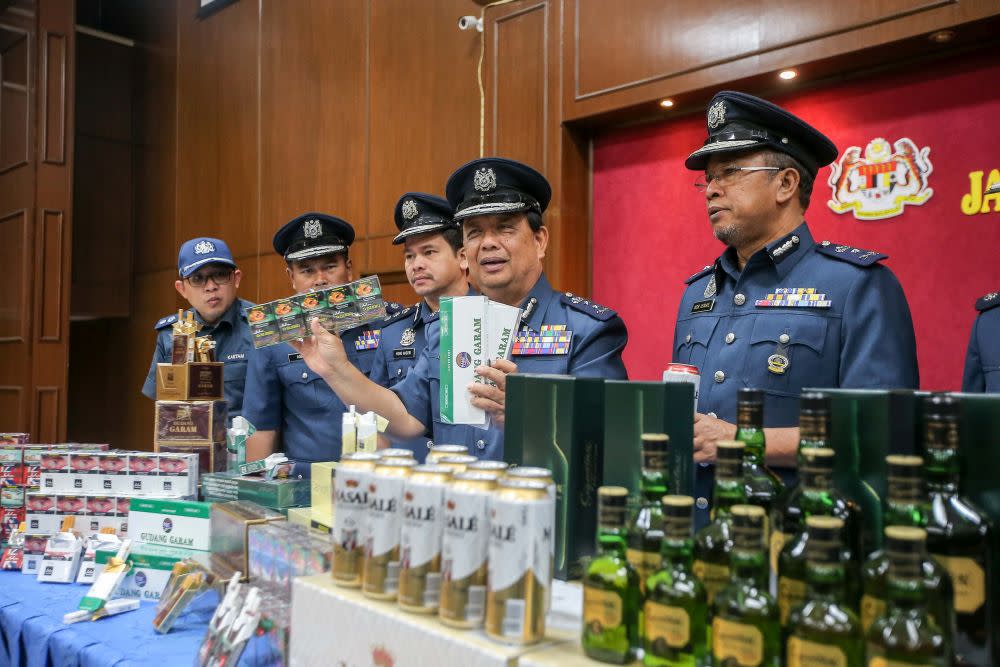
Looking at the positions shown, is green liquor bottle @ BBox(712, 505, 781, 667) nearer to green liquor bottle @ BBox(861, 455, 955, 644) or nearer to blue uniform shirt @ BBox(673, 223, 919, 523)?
green liquor bottle @ BBox(861, 455, 955, 644)

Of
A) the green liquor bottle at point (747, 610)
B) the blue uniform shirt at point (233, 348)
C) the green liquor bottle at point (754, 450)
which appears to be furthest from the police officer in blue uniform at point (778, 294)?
the blue uniform shirt at point (233, 348)

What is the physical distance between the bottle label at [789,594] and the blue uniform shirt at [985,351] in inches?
61.3

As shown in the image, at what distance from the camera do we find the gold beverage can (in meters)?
1.15

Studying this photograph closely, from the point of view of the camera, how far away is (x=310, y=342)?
2287mm

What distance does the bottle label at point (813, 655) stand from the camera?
30.6 inches

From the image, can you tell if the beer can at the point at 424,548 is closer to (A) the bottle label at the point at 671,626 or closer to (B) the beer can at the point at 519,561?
(B) the beer can at the point at 519,561

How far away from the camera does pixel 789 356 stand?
1.86m

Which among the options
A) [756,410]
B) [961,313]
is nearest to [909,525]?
[756,410]

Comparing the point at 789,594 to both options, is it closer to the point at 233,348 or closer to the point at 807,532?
the point at 807,532

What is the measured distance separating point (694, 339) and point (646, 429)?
99 centimetres

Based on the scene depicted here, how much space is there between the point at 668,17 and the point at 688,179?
71 centimetres

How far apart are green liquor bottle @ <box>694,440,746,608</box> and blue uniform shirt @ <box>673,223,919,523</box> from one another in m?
0.73

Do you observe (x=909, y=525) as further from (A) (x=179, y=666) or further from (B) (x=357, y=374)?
(B) (x=357, y=374)

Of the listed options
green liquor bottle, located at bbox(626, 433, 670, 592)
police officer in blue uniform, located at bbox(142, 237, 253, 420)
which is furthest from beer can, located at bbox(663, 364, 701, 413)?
police officer in blue uniform, located at bbox(142, 237, 253, 420)
